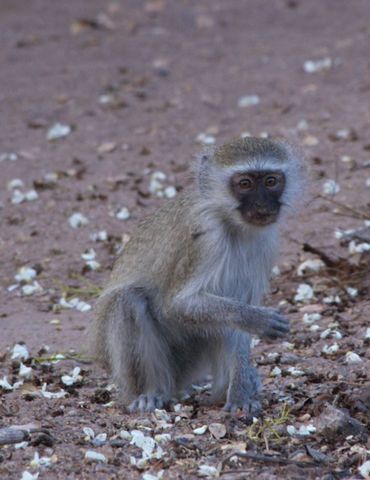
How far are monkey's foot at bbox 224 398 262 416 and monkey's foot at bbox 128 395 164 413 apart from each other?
1.41 feet

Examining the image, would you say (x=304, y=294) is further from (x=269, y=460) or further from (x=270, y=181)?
(x=269, y=460)

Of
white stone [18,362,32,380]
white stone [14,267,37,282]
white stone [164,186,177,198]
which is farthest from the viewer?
white stone [164,186,177,198]

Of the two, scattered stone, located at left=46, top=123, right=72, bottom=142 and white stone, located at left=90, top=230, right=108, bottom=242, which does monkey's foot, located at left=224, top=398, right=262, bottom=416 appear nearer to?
white stone, located at left=90, top=230, right=108, bottom=242

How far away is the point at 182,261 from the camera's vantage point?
22.1 ft

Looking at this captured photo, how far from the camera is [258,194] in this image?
6727 millimetres

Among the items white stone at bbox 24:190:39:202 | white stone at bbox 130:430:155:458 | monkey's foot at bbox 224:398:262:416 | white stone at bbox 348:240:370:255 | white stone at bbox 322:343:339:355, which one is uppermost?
white stone at bbox 348:240:370:255

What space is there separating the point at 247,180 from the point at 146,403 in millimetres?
1451

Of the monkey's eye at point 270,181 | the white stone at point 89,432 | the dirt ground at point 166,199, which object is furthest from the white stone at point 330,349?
the white stone at point 89,432

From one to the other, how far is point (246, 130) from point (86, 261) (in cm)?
333

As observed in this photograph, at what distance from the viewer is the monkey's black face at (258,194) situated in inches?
260

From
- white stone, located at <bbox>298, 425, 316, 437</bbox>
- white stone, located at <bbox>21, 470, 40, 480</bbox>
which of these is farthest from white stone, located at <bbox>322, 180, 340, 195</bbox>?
white stone, located at <bbox>21, 470, 40, 480</bbox>

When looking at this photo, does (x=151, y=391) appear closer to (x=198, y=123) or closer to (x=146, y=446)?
(x=146, y=446)

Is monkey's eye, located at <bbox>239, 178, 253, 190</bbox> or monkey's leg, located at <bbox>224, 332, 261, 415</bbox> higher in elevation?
monkey's eye, located at <bbox>239, 178, 253, 190</bbox>

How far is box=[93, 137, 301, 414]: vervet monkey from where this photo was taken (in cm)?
662
